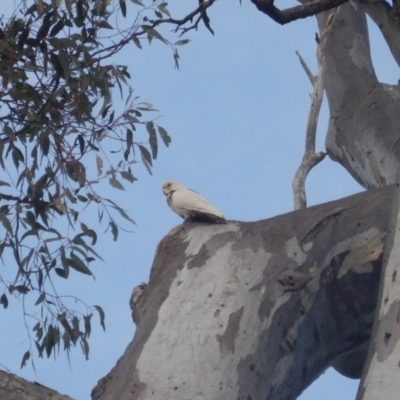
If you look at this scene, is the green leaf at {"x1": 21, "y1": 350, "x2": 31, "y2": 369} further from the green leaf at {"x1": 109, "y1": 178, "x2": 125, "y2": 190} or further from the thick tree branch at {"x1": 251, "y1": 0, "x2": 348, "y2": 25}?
the thick tree branch at {"x1": 251, "y1": 0, "x2": 348, "y2": 25}

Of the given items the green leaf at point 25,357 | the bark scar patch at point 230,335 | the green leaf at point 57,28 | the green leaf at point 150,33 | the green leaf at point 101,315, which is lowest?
the bark scar patch at point 230,335

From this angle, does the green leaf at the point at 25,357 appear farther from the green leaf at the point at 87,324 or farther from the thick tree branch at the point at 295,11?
the thick tree branch at the point at 295,11

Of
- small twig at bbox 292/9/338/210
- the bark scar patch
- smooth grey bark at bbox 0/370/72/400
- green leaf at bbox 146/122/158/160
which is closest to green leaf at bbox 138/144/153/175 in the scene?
green leaf at bbox 146/122/158/160

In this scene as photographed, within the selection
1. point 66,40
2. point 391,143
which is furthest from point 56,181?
point 391,143

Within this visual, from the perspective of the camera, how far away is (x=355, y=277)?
2.21 m

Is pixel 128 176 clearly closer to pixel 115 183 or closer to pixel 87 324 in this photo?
pixel 115 183

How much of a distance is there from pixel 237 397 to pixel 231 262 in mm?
315

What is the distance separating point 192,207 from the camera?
7.48ft

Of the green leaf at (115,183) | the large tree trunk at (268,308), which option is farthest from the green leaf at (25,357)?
the large tree trunk at (268,308)

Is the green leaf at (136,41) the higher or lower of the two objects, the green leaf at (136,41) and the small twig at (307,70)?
the lower

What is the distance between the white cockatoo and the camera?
7.25ft

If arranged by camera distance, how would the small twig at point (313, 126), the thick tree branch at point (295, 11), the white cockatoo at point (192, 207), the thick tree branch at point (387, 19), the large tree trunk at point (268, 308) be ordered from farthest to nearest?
the small twig at point (313, 126) < the thick tree branch at point (387, 19) < the thick tree branch at point (295, 11) < the white cockatoo at point (192, 207) < the large tree trunk at point (268, 308)

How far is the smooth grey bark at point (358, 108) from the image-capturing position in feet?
9.78

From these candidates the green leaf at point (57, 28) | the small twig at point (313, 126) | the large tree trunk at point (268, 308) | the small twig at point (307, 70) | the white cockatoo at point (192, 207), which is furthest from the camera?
the small twig at point (307, 70)
